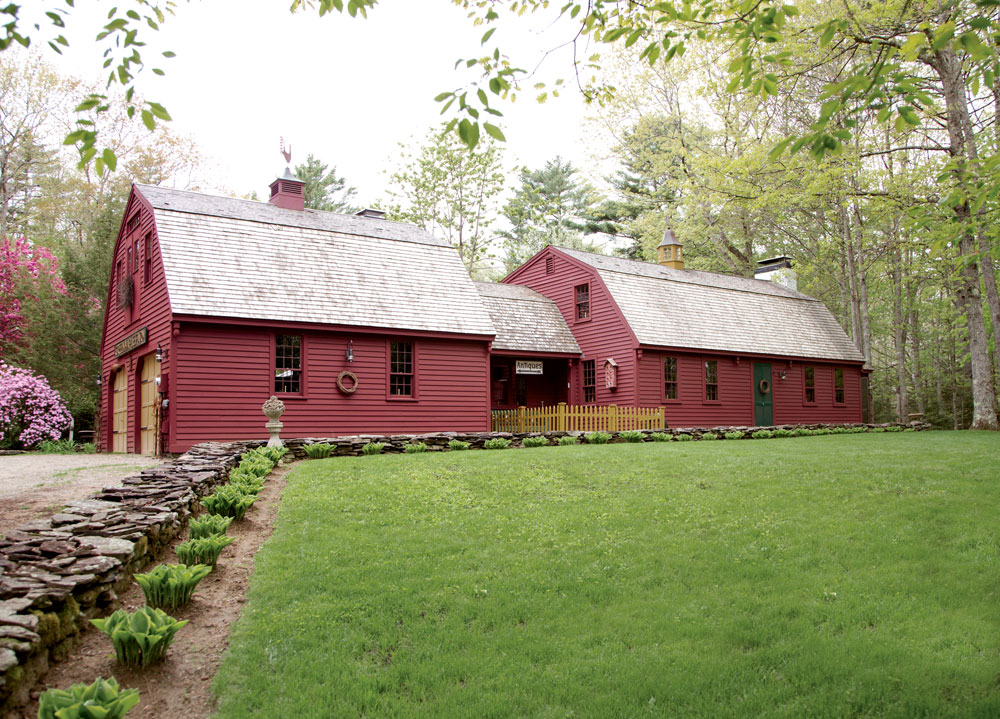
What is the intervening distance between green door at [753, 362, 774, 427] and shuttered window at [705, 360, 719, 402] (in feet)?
5.62

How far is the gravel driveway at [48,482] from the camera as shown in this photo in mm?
7859

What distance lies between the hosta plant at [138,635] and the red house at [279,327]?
38.6 ft

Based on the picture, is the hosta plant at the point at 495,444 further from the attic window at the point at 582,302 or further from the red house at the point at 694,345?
the attic window at the point at 582,302

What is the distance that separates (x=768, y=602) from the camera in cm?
576

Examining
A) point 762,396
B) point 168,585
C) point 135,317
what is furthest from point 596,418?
point 168,585

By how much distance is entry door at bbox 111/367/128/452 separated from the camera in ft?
62.9

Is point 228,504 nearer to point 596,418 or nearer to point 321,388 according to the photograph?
point 321,388

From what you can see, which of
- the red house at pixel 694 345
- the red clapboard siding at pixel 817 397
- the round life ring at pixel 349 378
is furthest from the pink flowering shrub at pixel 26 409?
the red clapboard siding at pixel 817 397

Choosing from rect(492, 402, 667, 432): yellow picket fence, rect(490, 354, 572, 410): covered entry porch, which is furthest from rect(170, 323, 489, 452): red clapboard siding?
rect(490, 354, 572, 410): covered entry porch

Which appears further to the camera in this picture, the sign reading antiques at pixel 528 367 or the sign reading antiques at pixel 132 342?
the sign reading antiques at pixel 528 367

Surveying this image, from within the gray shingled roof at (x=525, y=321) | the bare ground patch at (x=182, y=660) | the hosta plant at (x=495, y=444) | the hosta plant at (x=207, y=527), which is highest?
the gray shingled roof at (x=525, y=321)

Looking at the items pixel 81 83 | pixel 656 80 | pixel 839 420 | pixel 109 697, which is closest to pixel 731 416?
pixel 839 420

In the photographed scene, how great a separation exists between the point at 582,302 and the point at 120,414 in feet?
44.4

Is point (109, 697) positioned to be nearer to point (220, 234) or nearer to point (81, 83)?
point (220, 234)
